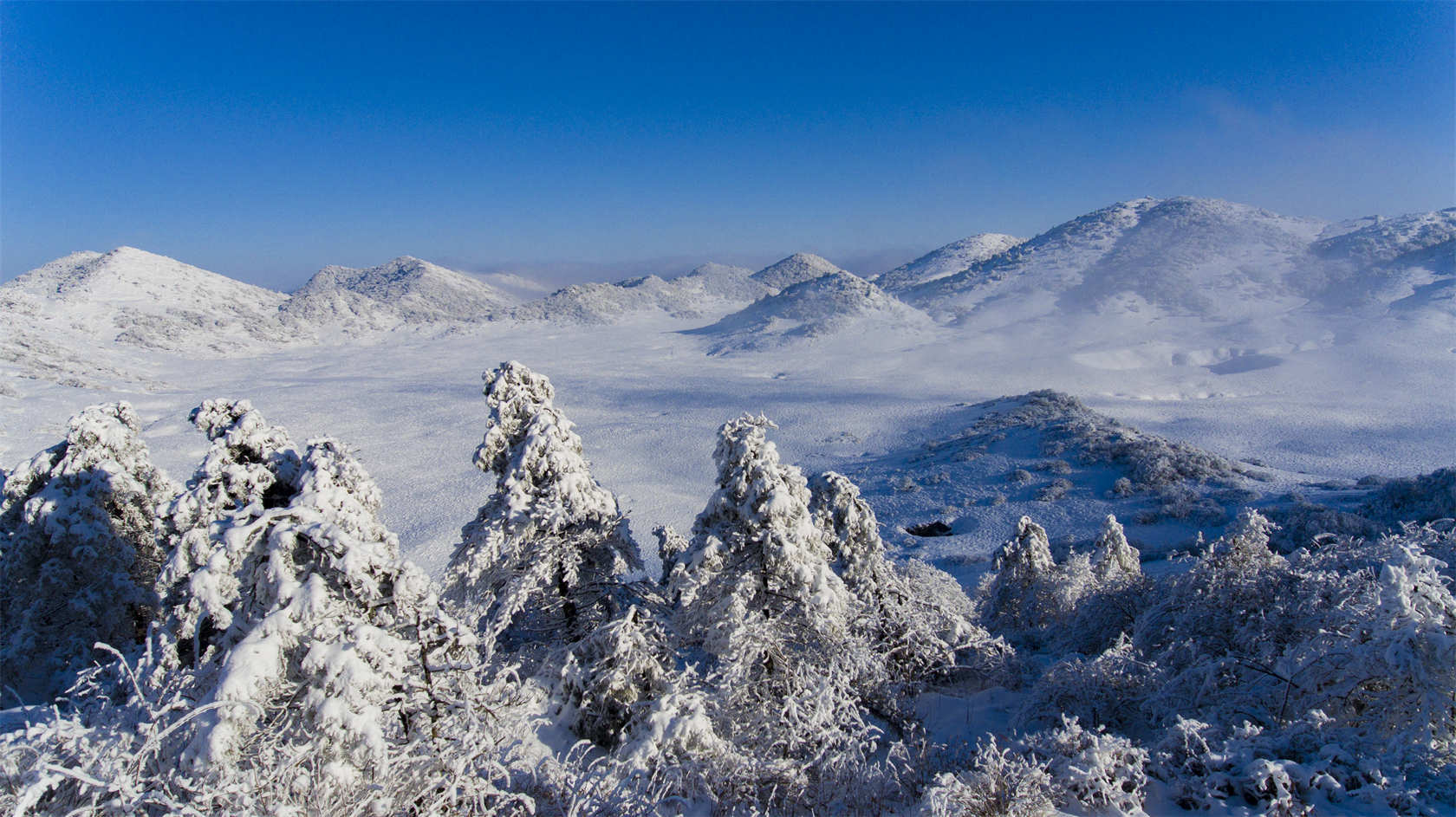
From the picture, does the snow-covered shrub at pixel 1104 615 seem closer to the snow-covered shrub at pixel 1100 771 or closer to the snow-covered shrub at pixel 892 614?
the snow-covered shrub at pixel 892 614

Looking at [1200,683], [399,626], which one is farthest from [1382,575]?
[399,626]

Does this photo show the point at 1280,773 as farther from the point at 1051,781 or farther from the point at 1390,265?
the point at 1390,265

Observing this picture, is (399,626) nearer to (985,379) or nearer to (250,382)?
(985,379)

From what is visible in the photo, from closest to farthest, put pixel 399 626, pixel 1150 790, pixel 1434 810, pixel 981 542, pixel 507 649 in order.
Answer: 1. pixel 399 626
2. pixel 1434 810
3. pixel 1150 790
4. pixel 507 649
5. pixel 981 542

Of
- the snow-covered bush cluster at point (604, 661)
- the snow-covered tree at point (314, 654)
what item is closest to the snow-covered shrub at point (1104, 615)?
the snow-covered bush cluster at point (604, 661)

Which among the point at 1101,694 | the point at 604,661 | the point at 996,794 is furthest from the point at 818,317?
the point at 996,794
